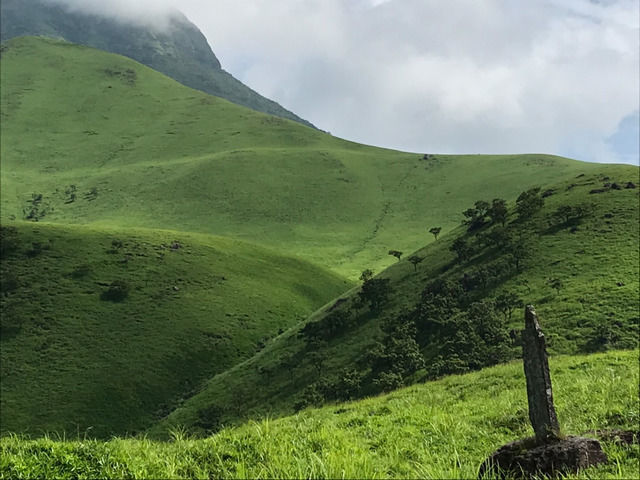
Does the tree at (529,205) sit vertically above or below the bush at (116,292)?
above

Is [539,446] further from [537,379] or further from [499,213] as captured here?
[499,213]

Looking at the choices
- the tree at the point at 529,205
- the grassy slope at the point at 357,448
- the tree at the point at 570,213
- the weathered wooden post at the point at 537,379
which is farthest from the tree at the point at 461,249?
the weathered wooden post at the point at 537,379

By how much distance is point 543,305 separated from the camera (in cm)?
4931

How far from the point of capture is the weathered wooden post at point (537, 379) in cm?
776

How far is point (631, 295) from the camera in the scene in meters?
46.1

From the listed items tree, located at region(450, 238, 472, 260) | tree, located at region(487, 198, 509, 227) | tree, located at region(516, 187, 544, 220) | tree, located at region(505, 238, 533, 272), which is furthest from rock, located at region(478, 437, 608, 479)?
tree, located at region(516, 187, 544, 220)

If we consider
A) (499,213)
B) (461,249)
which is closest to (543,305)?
(461,249)

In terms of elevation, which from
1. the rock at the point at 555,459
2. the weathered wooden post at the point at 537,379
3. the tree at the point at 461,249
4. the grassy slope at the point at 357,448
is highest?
the tree at the point at 461,249

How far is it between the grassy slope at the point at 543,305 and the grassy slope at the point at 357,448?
84.5 feet

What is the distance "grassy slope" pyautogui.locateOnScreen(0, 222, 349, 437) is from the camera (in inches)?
2500

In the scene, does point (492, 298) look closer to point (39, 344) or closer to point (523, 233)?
point (523, 233)

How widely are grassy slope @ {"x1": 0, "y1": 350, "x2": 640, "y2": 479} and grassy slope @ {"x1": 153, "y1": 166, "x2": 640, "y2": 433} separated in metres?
25.8

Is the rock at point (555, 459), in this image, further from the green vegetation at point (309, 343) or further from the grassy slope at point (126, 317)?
the grassy slope at point (126, 317)

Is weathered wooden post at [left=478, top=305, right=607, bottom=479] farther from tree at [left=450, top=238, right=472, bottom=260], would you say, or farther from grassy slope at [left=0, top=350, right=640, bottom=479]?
tree at [left=450, top=238, right=472, bottom=260]
